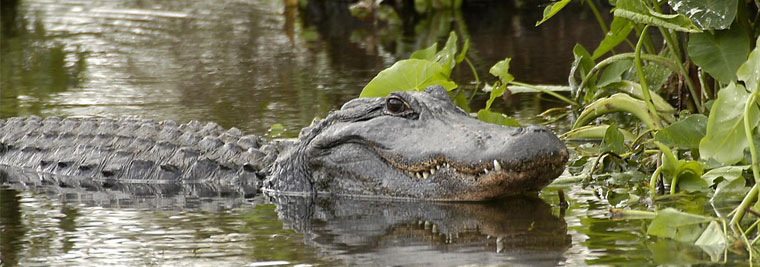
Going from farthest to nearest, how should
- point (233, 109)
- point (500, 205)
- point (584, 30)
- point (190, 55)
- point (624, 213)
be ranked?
point (584, 30), point (190, 55), point (233, 109), point (500, 205), point (624, 213)

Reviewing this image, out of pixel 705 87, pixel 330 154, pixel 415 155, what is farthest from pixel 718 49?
pixel 330 154

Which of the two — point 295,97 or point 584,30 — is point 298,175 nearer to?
point 295,97

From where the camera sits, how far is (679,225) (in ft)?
13.0

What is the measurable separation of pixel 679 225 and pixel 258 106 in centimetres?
468

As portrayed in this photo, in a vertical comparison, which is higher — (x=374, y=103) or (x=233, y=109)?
(x=374, y=103)

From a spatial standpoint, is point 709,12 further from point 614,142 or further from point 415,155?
point 415,155

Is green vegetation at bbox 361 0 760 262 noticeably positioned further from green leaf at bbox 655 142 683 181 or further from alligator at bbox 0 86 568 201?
alligator at bbox 0 86 568 201

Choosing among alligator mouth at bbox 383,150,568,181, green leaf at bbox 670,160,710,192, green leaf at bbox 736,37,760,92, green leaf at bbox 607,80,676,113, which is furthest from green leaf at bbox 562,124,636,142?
green leaf at bbox 736,37,760,92

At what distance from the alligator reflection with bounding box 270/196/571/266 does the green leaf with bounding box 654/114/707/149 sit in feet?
1.86

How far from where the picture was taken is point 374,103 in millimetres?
5301

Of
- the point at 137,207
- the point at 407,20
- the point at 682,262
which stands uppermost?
the point at 682,262

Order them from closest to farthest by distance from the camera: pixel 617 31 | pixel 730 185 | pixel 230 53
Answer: pixel 730 185 < pixel 617 31 < pixel 230 53

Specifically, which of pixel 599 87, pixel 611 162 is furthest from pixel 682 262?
pixel 599 87

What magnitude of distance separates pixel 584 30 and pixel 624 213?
28.5ft
